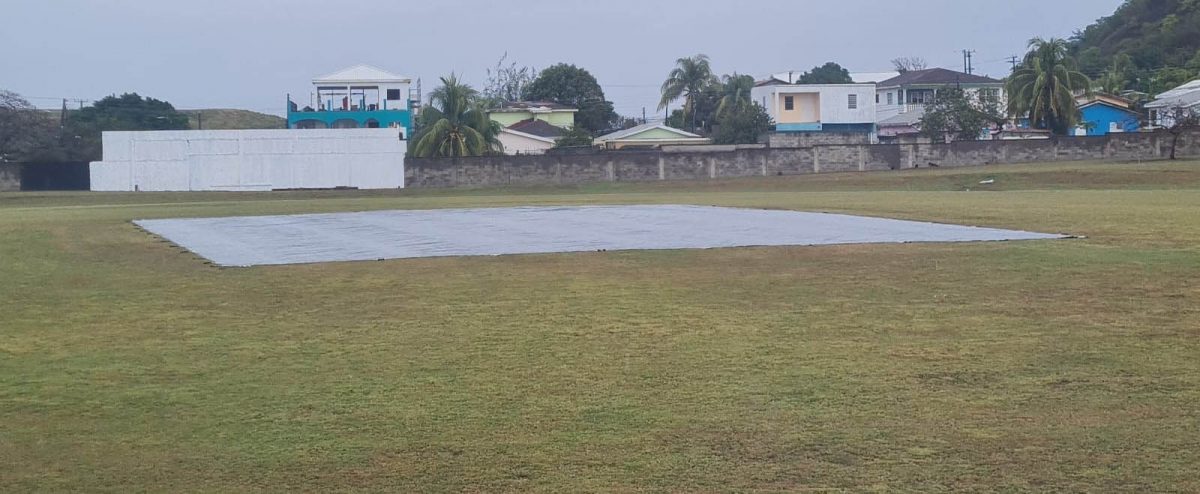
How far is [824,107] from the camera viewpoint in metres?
89.2

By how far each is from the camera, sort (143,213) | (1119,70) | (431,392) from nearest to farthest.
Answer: (431,392) → (143,213) → (1119,70)

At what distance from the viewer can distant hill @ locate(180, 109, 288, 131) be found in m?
119

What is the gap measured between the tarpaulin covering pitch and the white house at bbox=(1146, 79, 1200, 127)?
167ft

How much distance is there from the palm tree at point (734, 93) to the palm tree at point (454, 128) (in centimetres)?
3061

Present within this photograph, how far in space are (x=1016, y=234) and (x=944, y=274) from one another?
16.4ft

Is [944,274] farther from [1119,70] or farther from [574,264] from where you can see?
[1119,70]

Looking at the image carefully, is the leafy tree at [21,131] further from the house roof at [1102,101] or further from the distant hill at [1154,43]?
the distant hill at [1154,43]

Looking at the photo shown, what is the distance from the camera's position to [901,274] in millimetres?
13328

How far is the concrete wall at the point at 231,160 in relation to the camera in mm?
62000

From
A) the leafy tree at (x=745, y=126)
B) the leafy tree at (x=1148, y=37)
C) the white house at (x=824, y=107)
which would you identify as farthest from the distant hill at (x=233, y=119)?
the leafy tree at (x=1148, y=37)

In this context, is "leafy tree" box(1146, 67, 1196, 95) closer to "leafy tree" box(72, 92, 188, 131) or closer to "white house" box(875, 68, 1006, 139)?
"white house" box(875, 68, 1006, 139)

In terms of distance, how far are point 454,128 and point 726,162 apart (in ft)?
53.9

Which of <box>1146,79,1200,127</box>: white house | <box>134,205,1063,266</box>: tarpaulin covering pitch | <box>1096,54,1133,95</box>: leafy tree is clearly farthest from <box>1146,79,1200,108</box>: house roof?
<box>134,205,1063,266</box>: tarpaulin covering pitch

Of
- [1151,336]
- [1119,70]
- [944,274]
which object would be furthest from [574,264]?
[1119,70]
